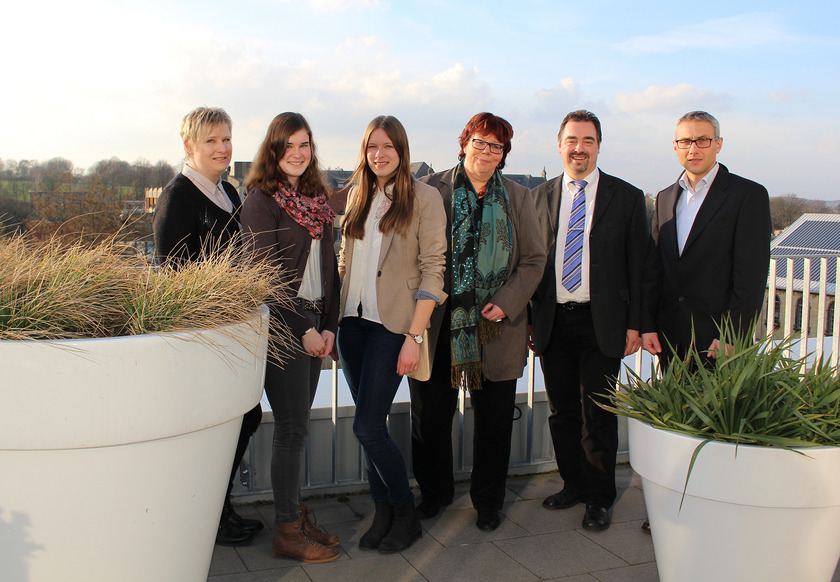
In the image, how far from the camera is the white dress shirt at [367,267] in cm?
277

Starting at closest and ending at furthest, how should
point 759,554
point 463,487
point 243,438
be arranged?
point 759,554 < point 243,438 < point 463,487

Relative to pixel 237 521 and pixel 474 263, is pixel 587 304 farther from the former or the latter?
pixel 237 521

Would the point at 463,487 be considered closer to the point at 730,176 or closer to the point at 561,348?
the point at 561,348

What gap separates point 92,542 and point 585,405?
2246 millimetres

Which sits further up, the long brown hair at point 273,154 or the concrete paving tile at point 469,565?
the long brown hair at point 273,154

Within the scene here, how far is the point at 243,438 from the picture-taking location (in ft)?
9.23

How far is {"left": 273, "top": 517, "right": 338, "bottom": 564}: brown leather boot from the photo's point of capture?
2658 mm

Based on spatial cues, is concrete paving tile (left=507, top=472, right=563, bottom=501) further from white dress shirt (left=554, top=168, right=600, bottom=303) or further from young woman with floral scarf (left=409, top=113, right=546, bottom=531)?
white dress shirt (left=554, top=168, right=600, bottom=303)

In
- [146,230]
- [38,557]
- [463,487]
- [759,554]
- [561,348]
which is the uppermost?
[146,230]

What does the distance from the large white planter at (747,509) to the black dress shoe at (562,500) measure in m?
1.13

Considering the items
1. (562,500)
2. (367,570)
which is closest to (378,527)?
(367,570)

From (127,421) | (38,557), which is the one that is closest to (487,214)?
(127,421)

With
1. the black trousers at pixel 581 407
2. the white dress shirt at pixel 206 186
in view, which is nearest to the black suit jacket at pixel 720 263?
the black trousers at pixel 581 407

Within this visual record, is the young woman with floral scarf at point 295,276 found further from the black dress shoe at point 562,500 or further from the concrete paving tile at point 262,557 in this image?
the black dress shoe at point 562,500
